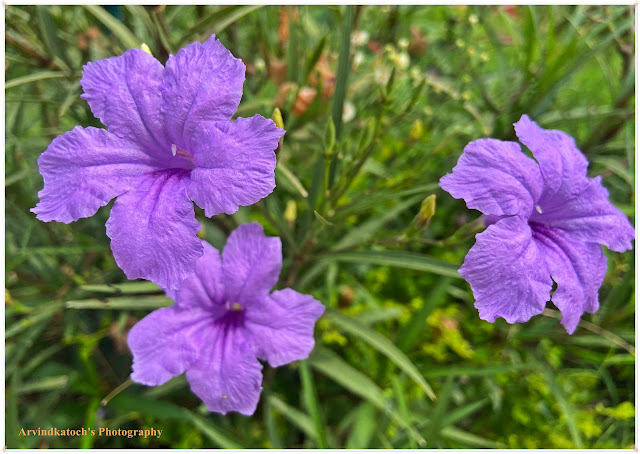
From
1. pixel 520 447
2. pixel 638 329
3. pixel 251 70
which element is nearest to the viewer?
pixel 638 329

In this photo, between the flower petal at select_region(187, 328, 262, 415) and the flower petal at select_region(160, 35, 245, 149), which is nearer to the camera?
the flower petal at select_region(160, 35, 245, 149)

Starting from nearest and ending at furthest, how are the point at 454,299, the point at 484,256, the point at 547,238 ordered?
the point at 484,256 < the point at 547,238 < the point at 454,299

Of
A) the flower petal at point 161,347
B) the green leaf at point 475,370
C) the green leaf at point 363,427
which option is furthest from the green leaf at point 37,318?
the green leaf at point 475,370

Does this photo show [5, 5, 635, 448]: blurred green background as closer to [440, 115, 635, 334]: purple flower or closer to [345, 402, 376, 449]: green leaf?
[345, 402, 376, 449]: green leaf

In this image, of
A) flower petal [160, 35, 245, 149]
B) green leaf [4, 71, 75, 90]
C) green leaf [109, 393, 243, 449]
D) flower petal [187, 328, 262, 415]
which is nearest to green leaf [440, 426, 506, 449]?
green leaf [109, 393, 243, 449]

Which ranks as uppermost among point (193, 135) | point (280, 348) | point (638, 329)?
point (193, 135)

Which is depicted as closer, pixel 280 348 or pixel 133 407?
pixel 280 348

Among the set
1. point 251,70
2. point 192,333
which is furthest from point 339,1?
point 192,333

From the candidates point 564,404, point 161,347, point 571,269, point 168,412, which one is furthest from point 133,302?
point 564,404

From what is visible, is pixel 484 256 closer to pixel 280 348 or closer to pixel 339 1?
pixel 280 348

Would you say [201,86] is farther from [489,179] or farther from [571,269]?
[571,269]
